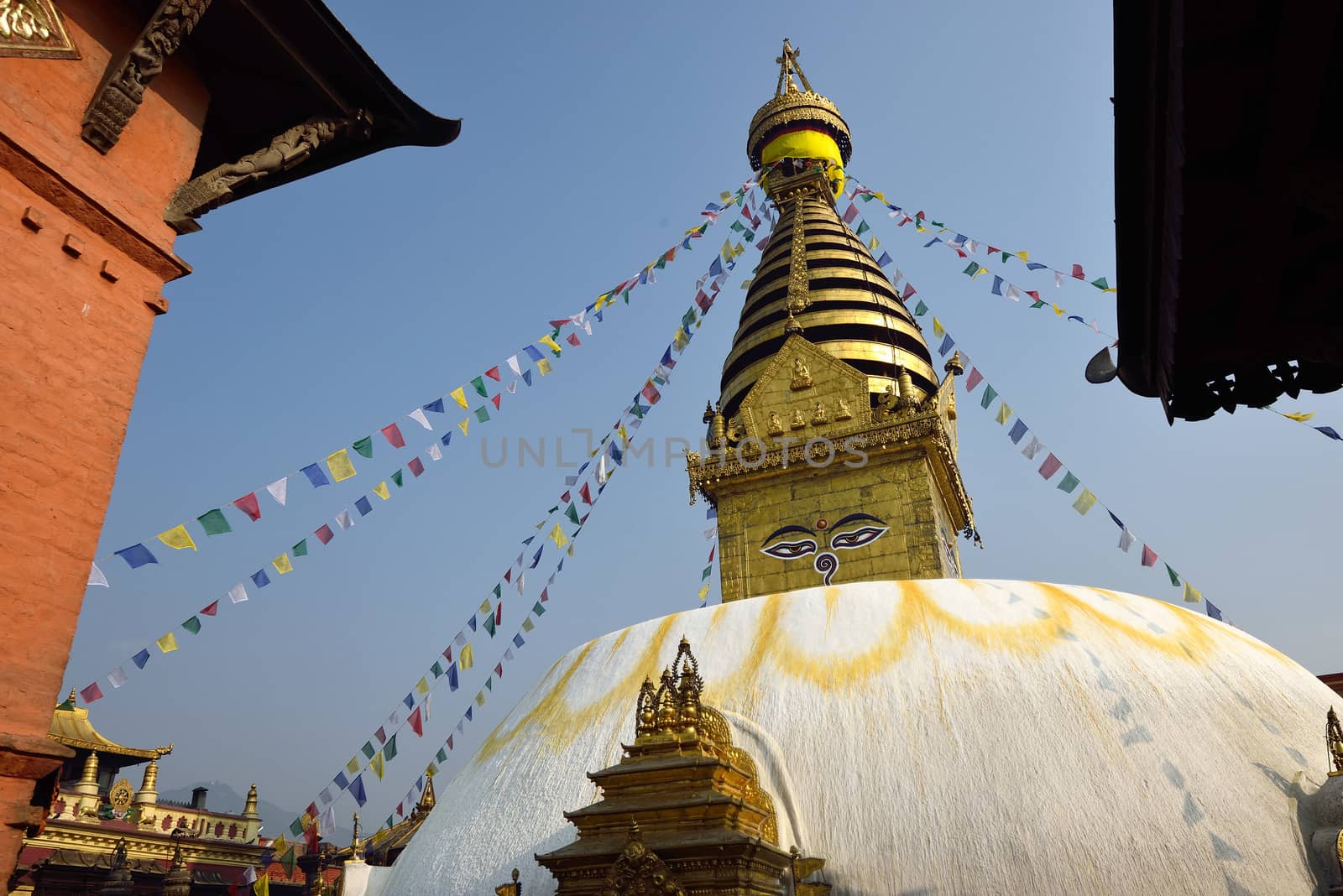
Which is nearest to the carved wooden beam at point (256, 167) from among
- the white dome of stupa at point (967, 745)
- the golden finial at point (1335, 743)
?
the white dome of stupa at point (967, 745)

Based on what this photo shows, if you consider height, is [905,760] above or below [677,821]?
above

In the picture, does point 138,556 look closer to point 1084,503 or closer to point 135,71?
point 135,71

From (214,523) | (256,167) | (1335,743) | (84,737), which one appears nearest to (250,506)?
(214,523)

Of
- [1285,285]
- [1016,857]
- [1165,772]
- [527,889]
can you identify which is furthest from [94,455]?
[1165,772]

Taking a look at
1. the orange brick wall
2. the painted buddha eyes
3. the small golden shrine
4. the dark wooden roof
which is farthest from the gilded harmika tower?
the orange brick wall

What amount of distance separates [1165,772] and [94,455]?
764 centimetres

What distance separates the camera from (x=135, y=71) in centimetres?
519

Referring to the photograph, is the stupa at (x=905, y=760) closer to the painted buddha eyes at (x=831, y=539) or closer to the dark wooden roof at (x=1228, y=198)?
the dark wooden roof at (x=1228, y=198)

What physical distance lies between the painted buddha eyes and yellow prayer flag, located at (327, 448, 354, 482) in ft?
29.8

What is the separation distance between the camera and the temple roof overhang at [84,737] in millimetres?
19562

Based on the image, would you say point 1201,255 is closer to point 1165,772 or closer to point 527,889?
point 1165,772

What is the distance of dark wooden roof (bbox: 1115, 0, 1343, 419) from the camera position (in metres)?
2.35

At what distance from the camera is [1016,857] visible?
6.43 meters

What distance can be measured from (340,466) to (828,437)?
987 centimetres
